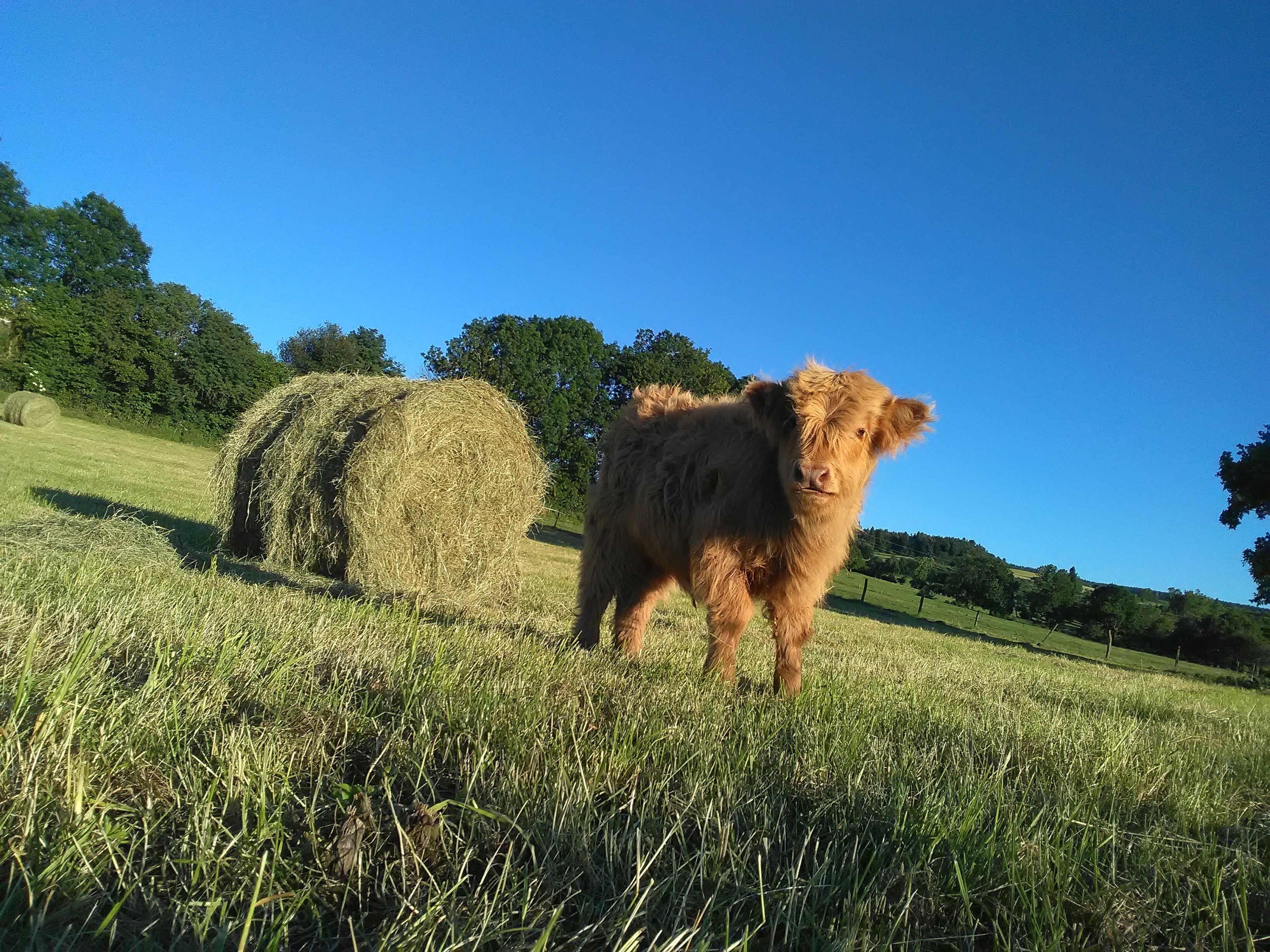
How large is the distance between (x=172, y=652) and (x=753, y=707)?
7.63 feet

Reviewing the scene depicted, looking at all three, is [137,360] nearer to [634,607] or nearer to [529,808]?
[634,607]

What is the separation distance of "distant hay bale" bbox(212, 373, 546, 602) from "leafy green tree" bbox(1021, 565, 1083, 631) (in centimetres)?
3862

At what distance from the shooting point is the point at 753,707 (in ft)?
10.2

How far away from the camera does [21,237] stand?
149ft

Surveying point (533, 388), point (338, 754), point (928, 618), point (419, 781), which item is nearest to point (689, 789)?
point (419, 781)

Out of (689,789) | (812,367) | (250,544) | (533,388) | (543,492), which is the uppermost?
(533,388)

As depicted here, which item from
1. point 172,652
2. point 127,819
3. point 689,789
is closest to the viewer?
point 127,819

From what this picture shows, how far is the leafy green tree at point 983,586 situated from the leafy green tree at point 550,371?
2380cm

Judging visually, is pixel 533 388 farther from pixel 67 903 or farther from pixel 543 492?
pixel 67 903

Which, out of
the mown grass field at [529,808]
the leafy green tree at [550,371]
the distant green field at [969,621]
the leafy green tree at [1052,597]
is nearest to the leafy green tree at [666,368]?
the leafy green tree at [550,371]

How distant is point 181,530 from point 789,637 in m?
8.17

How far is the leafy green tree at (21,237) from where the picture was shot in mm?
43562

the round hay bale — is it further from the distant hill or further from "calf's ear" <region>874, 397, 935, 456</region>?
the distant hill

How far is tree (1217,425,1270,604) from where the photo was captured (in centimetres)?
2012
